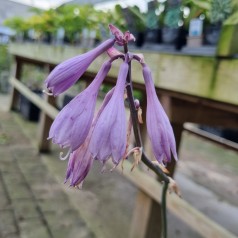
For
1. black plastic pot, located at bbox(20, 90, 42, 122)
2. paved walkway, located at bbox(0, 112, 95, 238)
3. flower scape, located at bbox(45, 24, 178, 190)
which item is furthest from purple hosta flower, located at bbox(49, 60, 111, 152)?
black plastic pot, located at bbox(20, 90, 42, 122)

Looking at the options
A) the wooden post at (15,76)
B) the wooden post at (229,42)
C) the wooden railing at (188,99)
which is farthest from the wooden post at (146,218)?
the wooden post at (15,76)

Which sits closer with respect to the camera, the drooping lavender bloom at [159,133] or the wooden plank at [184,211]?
the drooping lavender bloom at [159,133]

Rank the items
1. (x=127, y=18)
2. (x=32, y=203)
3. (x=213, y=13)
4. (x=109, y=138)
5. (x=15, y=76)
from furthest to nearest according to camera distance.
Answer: (x=15, y=76) < (x=32, y=203) < (x=127, y=18) < (x=213, y=13) < (x=109, y=138)

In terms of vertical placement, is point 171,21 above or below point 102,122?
above

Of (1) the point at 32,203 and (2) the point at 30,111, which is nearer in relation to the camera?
(1) the point at 32,203

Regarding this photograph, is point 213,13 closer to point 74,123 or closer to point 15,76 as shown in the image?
point 74,123

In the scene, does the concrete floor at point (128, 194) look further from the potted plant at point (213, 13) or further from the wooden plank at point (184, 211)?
the potted plant at point (213, 13)

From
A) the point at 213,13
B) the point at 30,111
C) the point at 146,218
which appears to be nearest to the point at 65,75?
the point at 213,13
